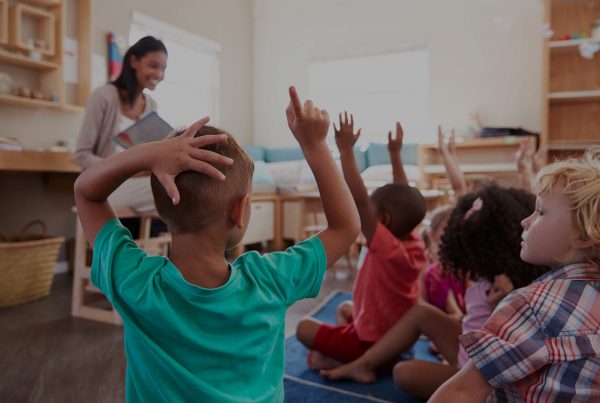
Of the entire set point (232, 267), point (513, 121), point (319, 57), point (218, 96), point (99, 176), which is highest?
point (319, 57)

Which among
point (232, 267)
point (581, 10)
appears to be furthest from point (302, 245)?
point (581, 10)

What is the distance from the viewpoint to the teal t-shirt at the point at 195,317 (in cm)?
62

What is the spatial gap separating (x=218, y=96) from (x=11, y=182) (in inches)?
95.8

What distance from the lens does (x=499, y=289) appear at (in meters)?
1.11

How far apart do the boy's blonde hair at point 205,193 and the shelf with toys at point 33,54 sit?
2.83 metres

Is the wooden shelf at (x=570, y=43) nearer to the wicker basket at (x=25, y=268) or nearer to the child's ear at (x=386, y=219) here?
the child's ear at (x=386, y=219)

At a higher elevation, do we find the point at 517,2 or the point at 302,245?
the point at 517,2

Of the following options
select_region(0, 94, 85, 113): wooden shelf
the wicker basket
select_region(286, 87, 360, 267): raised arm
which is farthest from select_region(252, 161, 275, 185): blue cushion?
select_region(286, 87, 360, 267): raised arm

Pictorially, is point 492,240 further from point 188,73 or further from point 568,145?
point 188,73

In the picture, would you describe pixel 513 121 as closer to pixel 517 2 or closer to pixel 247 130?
pixel 517 2

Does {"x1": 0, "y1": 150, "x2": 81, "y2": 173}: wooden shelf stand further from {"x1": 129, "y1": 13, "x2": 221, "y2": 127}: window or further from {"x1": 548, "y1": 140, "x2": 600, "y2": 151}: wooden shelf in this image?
{"x1": 548, "y1": 140, "x2": 600, "y2": 151}: wooden shelf

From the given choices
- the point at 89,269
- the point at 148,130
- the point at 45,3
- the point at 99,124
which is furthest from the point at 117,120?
the point at 45,3

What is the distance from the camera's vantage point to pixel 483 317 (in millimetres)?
1120

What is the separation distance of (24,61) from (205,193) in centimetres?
301
